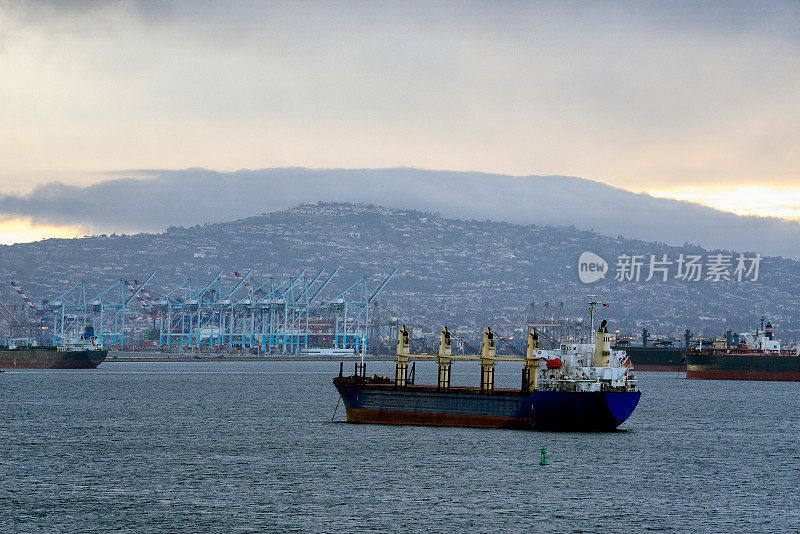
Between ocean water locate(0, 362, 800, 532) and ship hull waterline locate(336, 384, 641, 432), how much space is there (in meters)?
1.19

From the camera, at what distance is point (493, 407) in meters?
77.7

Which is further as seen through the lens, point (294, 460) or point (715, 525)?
point (294, 460)

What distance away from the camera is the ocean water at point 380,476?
50.2 m

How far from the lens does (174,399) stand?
13112 cm

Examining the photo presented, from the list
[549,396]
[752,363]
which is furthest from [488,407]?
[752,363]

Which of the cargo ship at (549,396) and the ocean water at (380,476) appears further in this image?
the cargo ship at (549,396)

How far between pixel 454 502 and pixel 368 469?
10743mm

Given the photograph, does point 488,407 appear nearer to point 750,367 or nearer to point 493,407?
point 493,407

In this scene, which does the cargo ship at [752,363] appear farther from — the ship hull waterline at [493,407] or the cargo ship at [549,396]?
the cargo ship at [549,396]

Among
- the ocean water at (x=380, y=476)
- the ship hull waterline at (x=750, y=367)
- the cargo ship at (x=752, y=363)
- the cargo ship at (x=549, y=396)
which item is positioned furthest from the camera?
the cargo ship at (x=752, y=363)

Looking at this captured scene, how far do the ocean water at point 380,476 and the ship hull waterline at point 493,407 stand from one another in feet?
3.92

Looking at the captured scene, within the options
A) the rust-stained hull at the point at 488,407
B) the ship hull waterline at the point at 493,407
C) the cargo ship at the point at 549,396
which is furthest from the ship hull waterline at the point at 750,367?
the cargo ship at the point at 549,396

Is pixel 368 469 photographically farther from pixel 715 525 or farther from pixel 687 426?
pixel 687 426

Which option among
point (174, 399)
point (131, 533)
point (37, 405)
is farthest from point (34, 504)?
point (174, 399)
